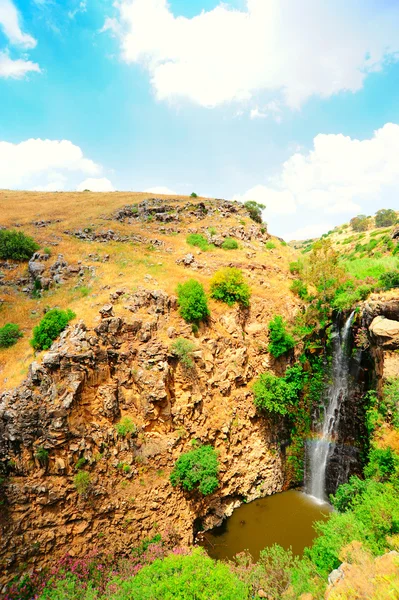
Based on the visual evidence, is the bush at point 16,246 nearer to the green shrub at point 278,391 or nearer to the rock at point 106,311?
the rock at point 106,311

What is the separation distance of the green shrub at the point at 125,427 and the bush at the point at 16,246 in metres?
16.5

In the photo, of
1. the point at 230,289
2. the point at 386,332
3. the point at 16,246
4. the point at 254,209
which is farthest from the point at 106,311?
the point at 254,209

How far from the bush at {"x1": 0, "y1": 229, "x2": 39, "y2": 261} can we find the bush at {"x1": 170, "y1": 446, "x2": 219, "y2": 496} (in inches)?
792

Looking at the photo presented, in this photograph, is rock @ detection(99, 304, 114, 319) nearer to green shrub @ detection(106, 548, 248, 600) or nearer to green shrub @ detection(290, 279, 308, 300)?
green shrub @ detection(106, 548, 248, 600)

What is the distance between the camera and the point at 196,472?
48.4 feet

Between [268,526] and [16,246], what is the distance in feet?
87.0

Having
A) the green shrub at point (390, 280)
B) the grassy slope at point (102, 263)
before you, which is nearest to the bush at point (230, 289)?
the grassy slope at point (102, 263)

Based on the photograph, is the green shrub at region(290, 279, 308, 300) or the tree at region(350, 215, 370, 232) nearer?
the green shrub at region(290, 279, 308, 300)

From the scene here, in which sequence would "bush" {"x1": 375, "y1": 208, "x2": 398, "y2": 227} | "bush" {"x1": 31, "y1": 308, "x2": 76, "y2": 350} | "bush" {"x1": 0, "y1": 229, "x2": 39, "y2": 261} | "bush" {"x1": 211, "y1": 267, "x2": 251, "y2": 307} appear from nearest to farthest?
1. "bush" {"x1": 31, "y1": 308, "x2": 76, "y2": 350}
2. "bush" {"x1": 211, "y1": 267, "x2": 251, "y2": 307}
3. "bush" {"x1": 0, "y1": 229, "x2": 39, "y2": 261}
4. "bush" {"x1": 375, "y1": 208, "x2": 398, "y2": 227}

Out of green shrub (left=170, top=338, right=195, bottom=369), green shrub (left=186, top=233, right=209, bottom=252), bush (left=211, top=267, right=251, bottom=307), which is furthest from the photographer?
green shrub (left=186, top=233, right=209, bottom=252)

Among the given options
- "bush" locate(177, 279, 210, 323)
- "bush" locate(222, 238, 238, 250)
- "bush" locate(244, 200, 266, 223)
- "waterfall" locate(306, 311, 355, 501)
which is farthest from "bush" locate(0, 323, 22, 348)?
"bush" locate(244, 200, 266, 223)

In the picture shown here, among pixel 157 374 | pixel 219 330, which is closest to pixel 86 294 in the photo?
pixel 157 374

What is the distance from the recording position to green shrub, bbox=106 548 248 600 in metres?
9.04

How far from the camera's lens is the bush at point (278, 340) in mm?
19234
